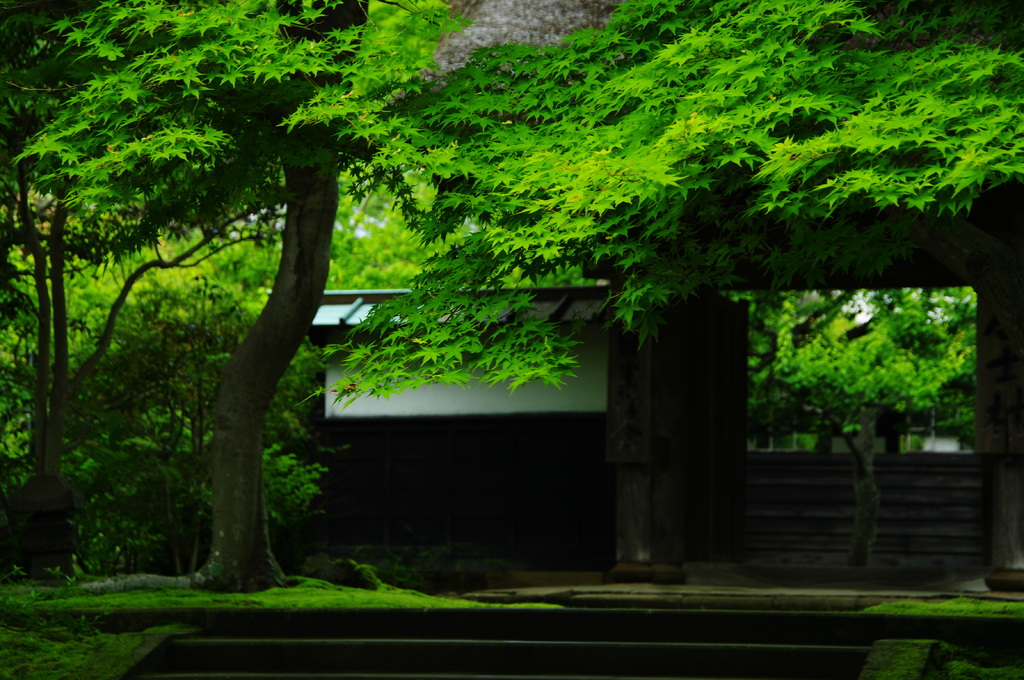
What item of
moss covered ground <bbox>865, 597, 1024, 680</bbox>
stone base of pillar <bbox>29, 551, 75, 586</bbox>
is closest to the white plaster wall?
stone base of pillar <bbox>29, 551, 75, 586</bbox>

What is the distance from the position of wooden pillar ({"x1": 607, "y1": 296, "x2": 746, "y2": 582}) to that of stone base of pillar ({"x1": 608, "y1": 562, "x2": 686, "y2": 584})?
0.01 m

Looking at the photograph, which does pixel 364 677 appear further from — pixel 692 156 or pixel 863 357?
pixel 863 357

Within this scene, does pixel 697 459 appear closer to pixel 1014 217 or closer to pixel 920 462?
pixel 1014 217

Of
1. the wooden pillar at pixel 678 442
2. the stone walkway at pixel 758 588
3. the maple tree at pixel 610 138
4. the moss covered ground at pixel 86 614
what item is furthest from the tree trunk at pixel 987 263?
the wooden pillar at pixel 678 442

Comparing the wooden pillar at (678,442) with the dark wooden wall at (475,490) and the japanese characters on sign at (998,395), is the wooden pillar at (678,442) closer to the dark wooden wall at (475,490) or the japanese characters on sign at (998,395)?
the dark wooden wall at (475,490)

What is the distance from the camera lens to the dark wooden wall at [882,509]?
744 inches

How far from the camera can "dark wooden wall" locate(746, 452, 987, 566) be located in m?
18.9

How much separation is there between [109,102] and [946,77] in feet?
15.9

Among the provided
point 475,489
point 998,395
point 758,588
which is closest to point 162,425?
point 475,489

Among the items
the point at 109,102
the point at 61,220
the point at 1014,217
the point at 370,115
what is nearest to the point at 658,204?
the point at 370,115

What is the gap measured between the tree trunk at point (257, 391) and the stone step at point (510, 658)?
149cm

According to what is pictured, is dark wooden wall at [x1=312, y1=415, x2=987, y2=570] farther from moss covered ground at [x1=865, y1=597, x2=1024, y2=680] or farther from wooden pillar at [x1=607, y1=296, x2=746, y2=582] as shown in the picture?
moss covered ground at [x1=865, y1=597, x2=1024, y2=680]

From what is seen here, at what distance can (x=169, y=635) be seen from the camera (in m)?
8.39

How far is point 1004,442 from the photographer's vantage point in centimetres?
1060
